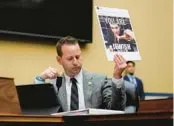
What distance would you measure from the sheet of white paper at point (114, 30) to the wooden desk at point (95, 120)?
3.10 metres

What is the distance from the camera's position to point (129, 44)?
4.73 m

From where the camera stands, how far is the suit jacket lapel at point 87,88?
263cm

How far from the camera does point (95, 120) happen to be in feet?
5.66

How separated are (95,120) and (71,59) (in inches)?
47.8

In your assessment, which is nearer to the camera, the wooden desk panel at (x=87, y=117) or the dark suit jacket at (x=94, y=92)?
the wooden desk panel at (x=87, y=117)

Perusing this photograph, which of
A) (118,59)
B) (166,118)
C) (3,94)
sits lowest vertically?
(166,118)

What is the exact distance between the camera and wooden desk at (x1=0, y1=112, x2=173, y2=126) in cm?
159

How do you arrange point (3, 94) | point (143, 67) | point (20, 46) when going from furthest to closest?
point (143, 67) < point (20, 46) < point (3, 94)

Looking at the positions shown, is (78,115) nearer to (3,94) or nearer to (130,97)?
(3,94)

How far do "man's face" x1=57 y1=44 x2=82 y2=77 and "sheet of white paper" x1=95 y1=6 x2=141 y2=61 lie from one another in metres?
1.89

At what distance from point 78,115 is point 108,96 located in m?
0.85

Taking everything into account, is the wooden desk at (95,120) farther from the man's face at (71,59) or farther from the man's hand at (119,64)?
the man's face at (71,59)

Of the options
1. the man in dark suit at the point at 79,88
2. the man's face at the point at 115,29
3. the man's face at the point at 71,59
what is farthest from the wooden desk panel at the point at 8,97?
the man's face at the point at 115,29

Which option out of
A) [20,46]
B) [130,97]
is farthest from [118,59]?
[20,46]
